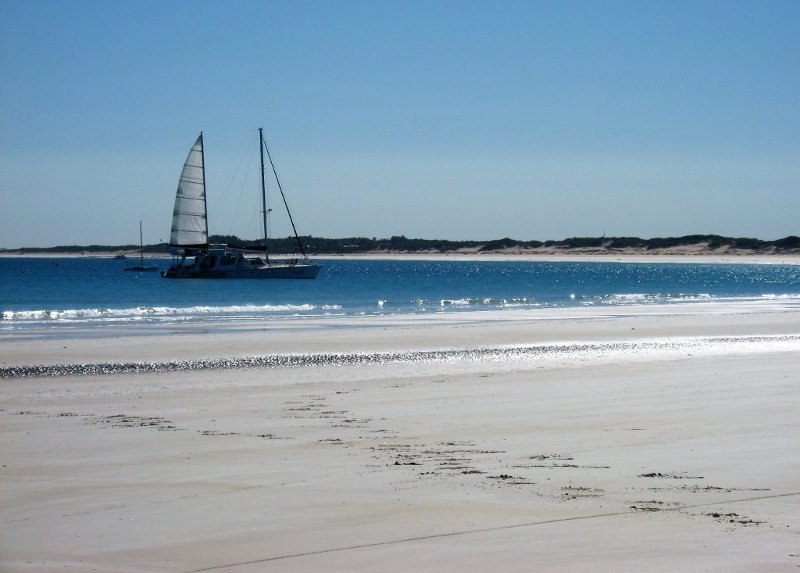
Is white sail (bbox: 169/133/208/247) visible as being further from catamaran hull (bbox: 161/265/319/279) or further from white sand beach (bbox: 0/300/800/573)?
white sand beach (bbox: 0/300/800/573)

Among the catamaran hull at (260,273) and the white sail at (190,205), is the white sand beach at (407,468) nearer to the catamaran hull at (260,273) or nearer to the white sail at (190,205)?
the catamaran hull at (260,273)

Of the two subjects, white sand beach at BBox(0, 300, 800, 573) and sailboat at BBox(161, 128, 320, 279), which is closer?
white sand beach at BBox(0, 300, 800, 573)

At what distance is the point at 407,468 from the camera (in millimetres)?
9312

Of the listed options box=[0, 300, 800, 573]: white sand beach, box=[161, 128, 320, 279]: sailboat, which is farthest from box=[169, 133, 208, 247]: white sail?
box=[0, 300, 800, 573]: white sand beach

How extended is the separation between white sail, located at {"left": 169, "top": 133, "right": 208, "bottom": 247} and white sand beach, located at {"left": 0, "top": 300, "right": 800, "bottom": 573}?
6149 centimetres

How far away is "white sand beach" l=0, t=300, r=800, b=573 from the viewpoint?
6.69m

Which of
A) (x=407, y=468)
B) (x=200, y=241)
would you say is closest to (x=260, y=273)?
(x=200, y=241)

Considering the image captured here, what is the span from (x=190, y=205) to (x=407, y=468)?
7172cm

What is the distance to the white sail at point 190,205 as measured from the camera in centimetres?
7844

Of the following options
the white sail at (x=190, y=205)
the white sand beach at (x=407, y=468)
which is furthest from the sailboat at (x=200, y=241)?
the white sand beach at (x=407, y=468)

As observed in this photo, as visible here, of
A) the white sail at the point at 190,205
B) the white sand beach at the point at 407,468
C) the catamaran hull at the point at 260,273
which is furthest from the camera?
the white sail at the point at 190,205

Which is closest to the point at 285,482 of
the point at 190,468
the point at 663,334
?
the point at 190,468

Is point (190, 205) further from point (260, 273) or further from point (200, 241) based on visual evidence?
point (260, 273)

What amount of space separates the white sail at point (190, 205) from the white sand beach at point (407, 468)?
61492 mm
